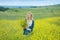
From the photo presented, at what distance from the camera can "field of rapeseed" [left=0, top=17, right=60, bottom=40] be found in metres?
1.25

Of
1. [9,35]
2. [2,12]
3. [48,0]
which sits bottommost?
[9,35]

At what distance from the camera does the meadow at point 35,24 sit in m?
1.25

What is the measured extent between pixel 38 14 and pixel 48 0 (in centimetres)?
19

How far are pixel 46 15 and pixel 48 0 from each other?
17cm

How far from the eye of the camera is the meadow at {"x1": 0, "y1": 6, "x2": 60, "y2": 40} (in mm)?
1248

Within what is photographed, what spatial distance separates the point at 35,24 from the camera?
1.26 meters

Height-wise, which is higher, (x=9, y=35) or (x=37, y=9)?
(x=37, y=9)

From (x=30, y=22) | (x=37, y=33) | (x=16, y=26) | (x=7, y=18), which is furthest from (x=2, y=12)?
(x=37, y=33)

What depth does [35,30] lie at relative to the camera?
49.4 inches

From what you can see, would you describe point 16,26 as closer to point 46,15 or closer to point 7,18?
point 7,18

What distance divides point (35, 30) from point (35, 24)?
6cm

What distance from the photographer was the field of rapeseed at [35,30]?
4.09 ft

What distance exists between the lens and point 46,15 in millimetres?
1297

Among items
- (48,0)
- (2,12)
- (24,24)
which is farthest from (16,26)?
(48,0)
